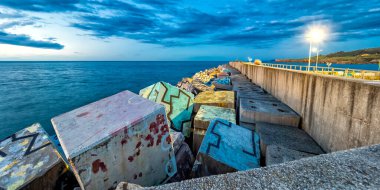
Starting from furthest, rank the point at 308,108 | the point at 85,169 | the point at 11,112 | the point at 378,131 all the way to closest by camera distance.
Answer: the point at 11,112 < the point at 308,108 < the point at 378,131 < the point at 85,169

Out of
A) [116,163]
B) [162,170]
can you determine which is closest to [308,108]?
[162,170]

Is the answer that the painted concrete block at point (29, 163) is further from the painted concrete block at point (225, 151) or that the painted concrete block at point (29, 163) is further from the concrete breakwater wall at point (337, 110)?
the concrete breakwater wall at point (337, 110)

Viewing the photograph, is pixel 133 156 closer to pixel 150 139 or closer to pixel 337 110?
pixel 150 139

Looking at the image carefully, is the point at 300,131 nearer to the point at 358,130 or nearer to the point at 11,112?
the point at 358,130

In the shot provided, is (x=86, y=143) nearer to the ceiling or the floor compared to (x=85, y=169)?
nearer to the ceiling

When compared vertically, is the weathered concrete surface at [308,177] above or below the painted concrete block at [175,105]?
above

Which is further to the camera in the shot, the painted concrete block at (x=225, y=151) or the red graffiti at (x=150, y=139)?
the painted concrete block at (x=225, y=151)

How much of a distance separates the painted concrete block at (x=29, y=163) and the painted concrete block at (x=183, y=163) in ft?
6.22

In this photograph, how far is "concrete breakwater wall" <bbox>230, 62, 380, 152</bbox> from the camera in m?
3.70

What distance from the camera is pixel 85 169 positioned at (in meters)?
2.33

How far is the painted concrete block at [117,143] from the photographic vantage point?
2365 millimetres

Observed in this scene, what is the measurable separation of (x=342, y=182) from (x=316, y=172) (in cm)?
18

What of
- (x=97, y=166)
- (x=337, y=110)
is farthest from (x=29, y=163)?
(x=337, y=110)

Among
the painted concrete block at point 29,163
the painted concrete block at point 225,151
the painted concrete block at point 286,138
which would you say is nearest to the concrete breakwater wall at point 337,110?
the painted concrete block at point 286,138
